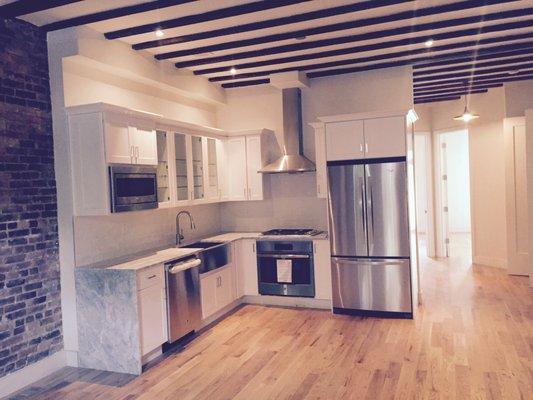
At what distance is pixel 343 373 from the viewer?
369 centimetres

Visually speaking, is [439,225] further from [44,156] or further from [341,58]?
[44,156]

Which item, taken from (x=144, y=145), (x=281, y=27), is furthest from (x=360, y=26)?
(x=144, y=145)

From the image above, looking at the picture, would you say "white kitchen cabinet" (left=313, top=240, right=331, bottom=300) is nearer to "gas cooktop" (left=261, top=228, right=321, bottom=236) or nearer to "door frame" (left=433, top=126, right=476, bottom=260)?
"gas cooktop" (left=261, top=228, right=321, bottom=236)

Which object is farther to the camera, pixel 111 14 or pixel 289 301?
pixel 289 301

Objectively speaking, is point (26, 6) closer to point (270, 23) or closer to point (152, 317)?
point (270, 23)

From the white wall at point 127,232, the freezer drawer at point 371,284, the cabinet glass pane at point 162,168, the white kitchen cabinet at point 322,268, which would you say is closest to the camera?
the white wall at point 127,232

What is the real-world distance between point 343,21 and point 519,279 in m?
4.73

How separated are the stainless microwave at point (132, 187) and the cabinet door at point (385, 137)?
232 cm

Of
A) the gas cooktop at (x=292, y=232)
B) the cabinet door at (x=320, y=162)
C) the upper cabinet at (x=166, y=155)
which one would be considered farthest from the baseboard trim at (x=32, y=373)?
the cabinet door at (x=320, y=162)

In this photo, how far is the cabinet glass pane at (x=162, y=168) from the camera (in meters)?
4.68

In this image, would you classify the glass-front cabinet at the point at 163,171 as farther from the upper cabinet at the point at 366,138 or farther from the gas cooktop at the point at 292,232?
the upper cabinet at the point at 366,138

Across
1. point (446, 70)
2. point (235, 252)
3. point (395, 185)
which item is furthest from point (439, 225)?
point (235, 252)

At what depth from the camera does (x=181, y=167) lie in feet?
16.8

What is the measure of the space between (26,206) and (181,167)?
1769 millimetres
